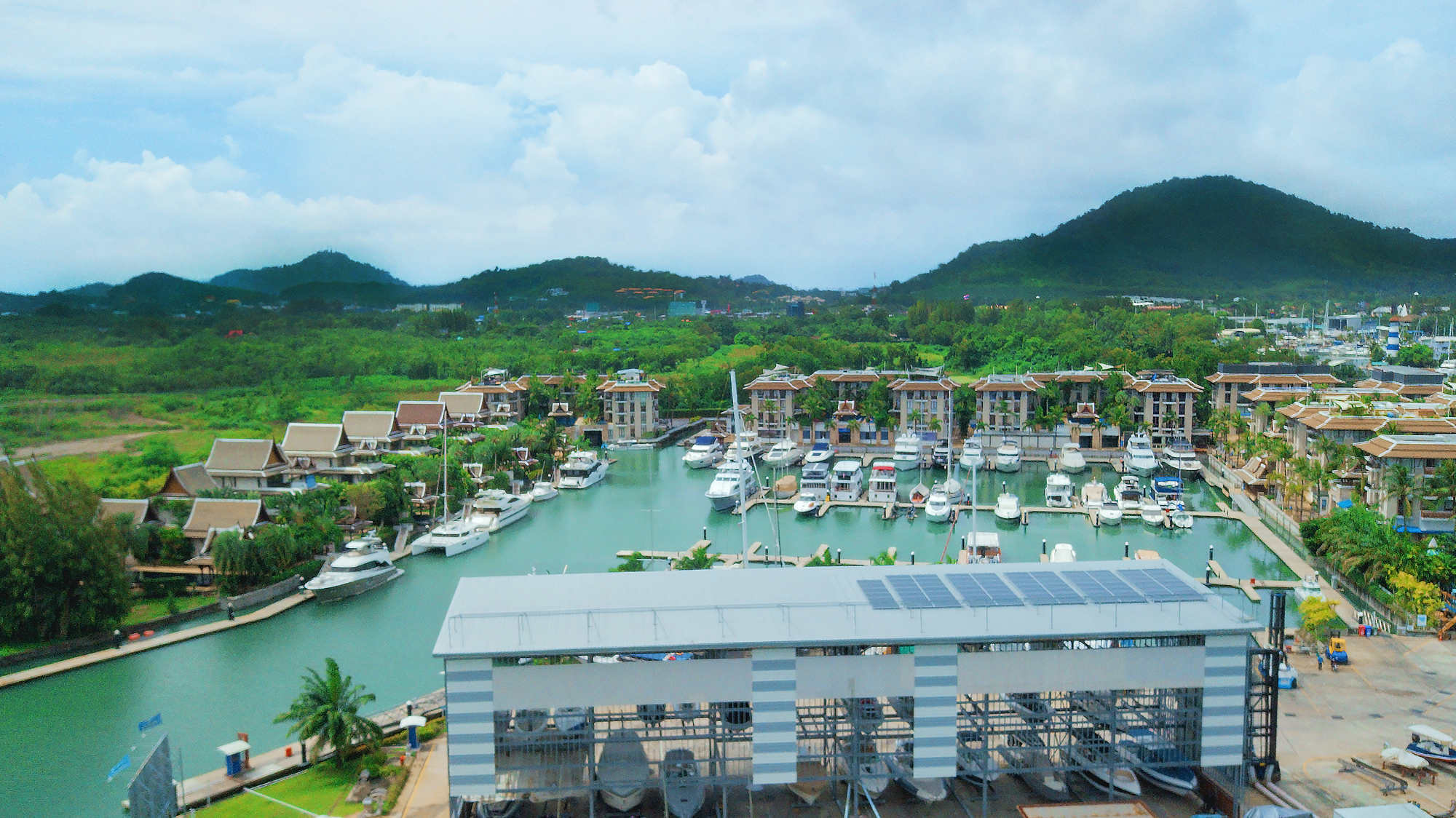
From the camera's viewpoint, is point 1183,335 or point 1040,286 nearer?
point 1183,335

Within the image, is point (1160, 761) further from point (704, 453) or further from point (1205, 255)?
point (1205, 255)

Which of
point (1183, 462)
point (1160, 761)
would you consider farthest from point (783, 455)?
point (1160, 761)

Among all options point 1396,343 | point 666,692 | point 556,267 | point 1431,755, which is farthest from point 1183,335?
point 556,267

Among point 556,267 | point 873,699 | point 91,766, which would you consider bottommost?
point 91,766

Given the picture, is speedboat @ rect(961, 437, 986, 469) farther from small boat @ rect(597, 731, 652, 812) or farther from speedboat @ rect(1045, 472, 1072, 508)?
small boat @ rect(597, 731, 652, 812)

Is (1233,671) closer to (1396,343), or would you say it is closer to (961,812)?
(961,812)

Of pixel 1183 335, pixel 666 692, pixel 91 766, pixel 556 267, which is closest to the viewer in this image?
pixel 666 692
